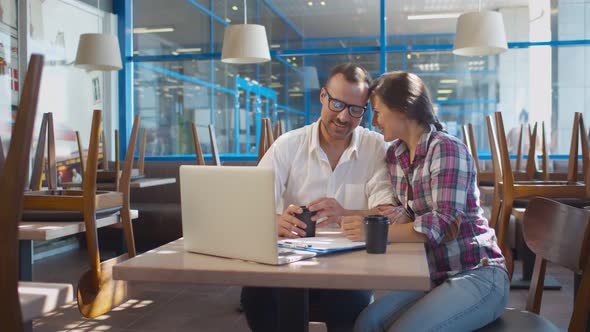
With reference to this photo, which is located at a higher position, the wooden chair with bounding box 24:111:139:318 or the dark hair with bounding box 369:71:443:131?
the dark hair with bounding box 369:71:443:131

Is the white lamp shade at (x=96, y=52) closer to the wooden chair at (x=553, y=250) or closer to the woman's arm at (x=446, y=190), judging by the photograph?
the woman's arm at (x=446, y=190)

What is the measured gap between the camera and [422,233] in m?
1.66

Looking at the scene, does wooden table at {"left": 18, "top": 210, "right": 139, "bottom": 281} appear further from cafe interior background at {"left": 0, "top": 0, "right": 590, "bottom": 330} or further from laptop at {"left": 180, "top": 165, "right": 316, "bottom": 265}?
cafe interior background at {"left": 0, "top": 0, "right": 590, "bottom": 330}

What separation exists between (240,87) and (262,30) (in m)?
2.03

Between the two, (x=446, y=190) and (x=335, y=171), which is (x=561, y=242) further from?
(x=335, y=171)

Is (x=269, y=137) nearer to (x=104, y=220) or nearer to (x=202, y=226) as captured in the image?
(x=104, y=220)

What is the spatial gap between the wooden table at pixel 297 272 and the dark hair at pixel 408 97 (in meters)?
0.53

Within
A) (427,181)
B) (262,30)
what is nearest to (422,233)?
(427,181)

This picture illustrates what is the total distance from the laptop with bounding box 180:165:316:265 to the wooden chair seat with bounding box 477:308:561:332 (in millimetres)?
542

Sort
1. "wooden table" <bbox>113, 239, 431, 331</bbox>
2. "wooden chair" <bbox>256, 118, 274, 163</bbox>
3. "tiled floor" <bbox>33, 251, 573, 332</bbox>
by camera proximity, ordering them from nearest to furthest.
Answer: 1. "wooden table" <bbox>113, 239, 431, 331</bbox>
2. "tiled floor" <bbox>33, 251, 573, 332</bbox>
3. "wooden chair" <bbox>256, 118, 274, 163</bbox>

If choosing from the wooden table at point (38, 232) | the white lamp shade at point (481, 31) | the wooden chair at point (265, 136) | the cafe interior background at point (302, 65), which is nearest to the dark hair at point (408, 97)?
the wooden table at point (38, 232)

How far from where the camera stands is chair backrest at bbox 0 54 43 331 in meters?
0.93

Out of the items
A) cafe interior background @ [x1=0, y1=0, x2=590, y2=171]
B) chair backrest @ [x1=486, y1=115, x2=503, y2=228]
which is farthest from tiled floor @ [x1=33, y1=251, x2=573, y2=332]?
cafe interior background @ [x1=0, y1=0, x2=590, y2=171]

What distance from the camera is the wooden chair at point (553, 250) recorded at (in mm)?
1306
